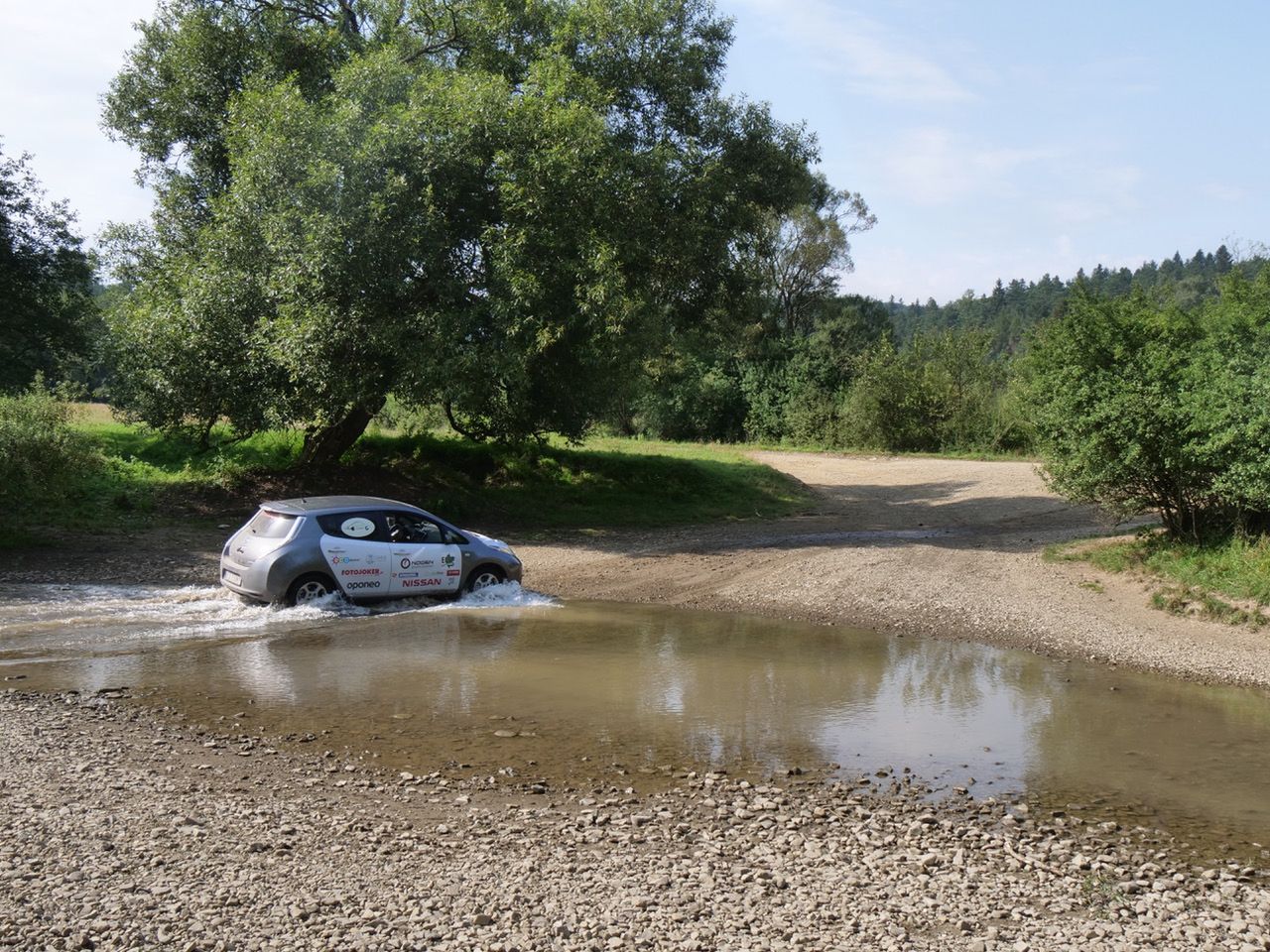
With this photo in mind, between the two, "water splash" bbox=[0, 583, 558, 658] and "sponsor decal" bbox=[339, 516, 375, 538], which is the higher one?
"sponsor decal" bbox=[339, 516, 375, 538]

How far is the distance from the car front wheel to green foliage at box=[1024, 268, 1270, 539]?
9.81m

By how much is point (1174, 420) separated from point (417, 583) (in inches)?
477

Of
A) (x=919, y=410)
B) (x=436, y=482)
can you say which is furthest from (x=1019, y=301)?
(x=436, y=482)

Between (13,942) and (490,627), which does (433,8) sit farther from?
(13,942)

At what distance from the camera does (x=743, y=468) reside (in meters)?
32.0

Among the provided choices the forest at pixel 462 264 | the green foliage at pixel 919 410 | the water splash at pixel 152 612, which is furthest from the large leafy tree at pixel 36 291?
the green foliage at pixel 919 410

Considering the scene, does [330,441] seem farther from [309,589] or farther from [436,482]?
[309,589]

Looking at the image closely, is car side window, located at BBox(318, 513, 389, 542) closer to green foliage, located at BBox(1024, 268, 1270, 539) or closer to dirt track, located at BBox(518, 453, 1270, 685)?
dirt track, located at BBox(518, 453, 1270, 685)

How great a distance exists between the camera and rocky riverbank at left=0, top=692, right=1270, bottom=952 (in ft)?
17.9

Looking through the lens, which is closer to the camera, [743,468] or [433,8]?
[433,8]

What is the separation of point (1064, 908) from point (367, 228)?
16.8 m

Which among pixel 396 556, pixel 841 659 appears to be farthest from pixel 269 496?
pixel 841 659

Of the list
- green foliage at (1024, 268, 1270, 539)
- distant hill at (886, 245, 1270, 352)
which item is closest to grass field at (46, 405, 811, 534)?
green foliage at (1024, 268, 1270, 539)

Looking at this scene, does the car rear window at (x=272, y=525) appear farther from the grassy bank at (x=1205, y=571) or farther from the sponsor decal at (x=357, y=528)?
the grassy bank at (x=1205, y=571)
